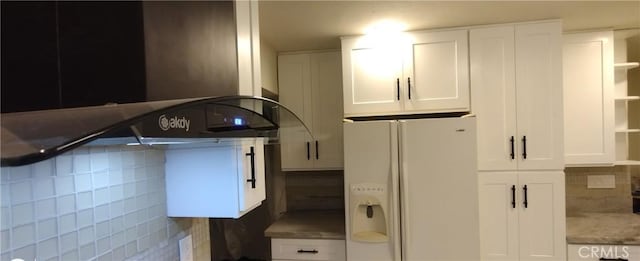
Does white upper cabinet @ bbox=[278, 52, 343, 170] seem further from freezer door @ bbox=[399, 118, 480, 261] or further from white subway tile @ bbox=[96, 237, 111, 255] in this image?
white subway tile @ bbox=[96, 237, 111, 255]

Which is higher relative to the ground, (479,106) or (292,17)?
(292,17)

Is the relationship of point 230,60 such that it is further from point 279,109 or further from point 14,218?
point 14,218

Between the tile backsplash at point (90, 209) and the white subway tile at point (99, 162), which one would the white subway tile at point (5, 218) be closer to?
the tile backsplash at point (90, 209)

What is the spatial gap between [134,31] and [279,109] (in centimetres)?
36

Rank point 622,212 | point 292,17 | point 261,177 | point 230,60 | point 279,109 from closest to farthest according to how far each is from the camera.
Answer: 1. point 279,109
2. point 230,60
3. point 261,177
4. point 292,17
5. point 622,212

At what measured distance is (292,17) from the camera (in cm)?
218

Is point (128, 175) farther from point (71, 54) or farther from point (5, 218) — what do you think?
point (71, 54)

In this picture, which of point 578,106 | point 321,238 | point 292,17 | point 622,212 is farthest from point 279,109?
point 622,212

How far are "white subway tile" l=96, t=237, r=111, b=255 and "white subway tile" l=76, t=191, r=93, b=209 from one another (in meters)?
0.11

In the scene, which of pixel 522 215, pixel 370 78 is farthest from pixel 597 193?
pixel 370 78

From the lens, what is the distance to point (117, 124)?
1.57ft

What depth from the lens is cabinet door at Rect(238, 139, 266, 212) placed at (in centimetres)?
140

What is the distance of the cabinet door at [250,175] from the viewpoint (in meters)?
1.40

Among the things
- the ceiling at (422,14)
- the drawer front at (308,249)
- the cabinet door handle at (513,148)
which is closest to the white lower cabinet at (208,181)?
the ceiling at (422,14)
